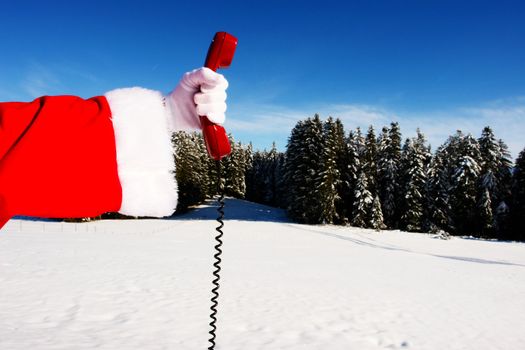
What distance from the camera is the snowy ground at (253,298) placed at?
26.9 ft

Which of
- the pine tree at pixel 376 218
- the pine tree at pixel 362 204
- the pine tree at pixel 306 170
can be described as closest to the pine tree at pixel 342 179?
the pine tree at pixel 362 204

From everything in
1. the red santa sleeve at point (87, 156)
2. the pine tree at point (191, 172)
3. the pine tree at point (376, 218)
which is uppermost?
the pine tree at point (191, 172)

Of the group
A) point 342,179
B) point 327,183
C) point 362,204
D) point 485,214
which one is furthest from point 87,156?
point 485,214

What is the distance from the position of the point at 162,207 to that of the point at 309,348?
750 centimetres

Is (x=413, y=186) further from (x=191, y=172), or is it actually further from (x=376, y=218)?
Result: (x=191, y=172)

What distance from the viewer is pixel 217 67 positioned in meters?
1.44

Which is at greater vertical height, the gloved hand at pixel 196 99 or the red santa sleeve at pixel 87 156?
the gloved hand at pixel 196 99

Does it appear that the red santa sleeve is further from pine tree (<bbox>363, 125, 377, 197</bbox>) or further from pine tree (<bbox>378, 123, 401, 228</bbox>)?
pine tree (<bbox>378, 123, 401, 228</bbox>)

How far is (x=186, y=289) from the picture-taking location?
12055mm

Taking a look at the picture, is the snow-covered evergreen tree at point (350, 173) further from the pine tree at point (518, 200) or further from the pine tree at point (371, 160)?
the pine tree at point (518, 200)

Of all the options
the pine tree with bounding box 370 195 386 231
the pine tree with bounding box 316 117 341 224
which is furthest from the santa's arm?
the pine tree with bounding box 370 195 386 231

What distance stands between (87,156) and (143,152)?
9.2 inches

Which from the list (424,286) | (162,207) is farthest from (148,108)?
(424,286)

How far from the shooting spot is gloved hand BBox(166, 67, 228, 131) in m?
1.38
